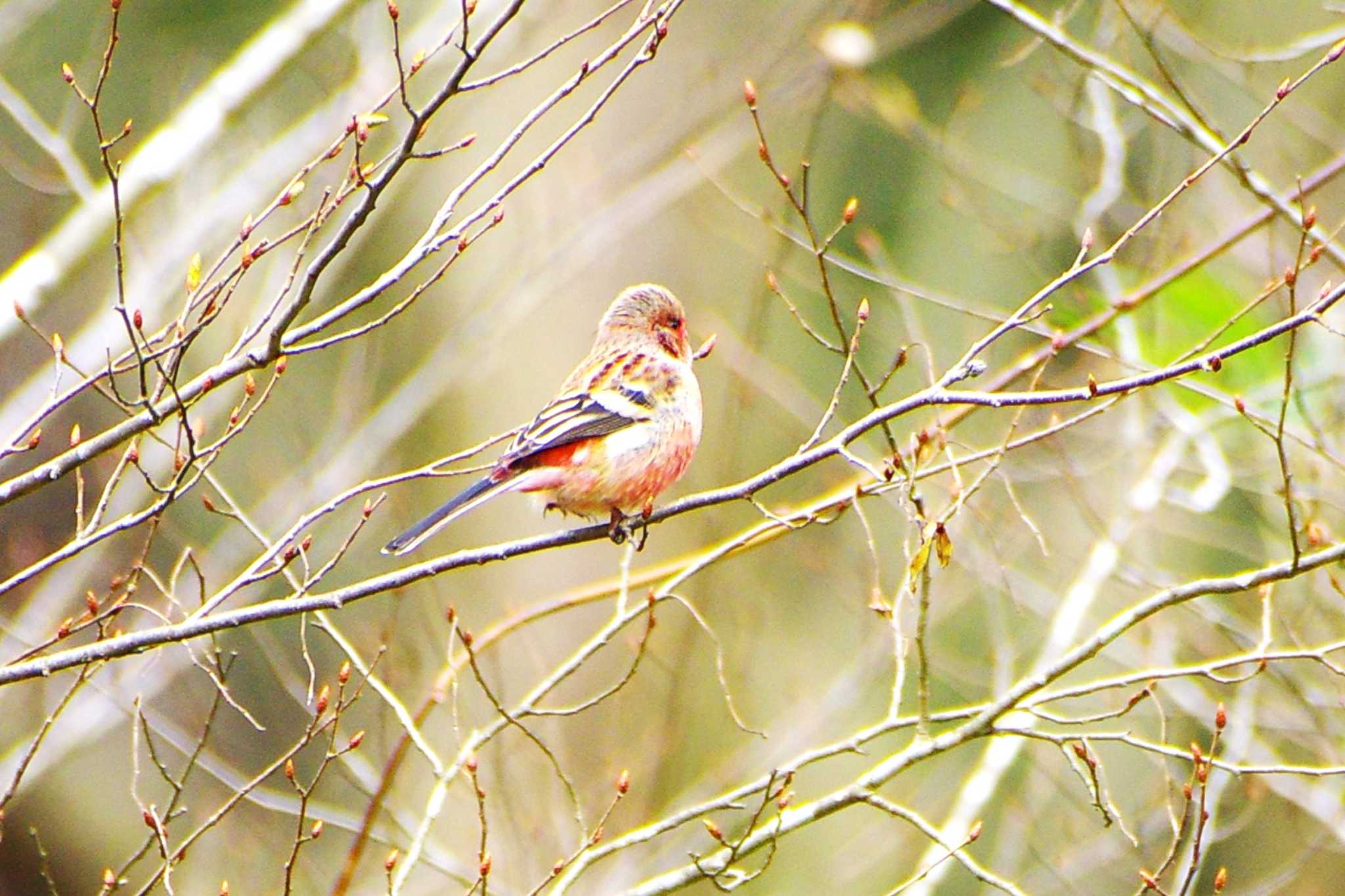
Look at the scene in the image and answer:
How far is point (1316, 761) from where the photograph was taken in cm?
893

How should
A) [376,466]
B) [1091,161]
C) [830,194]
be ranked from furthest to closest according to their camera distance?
[830,194], [376,466], [1091,161]

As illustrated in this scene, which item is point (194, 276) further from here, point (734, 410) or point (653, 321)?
point (734, 410)

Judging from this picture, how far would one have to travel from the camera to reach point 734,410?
9.05m

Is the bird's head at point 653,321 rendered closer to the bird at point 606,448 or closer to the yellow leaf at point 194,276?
the bird at point 606,448

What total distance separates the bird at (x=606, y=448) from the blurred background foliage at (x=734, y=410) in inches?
31.6

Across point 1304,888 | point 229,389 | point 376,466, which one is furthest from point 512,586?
point 1304,888

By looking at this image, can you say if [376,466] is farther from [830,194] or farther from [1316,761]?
[1316,761]

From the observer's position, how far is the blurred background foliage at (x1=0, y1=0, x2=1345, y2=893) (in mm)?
8609

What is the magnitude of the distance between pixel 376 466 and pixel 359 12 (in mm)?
3747

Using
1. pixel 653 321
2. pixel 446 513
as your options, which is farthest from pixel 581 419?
pixel 653 321

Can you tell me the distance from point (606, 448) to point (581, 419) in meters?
0.23

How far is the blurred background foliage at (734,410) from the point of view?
8.61 m

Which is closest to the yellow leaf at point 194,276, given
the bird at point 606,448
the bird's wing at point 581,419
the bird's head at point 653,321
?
the bird at point 606,448

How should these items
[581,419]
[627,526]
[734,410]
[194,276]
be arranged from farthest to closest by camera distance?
[734,410]
[581,419]
[627,526]
[194,276]
